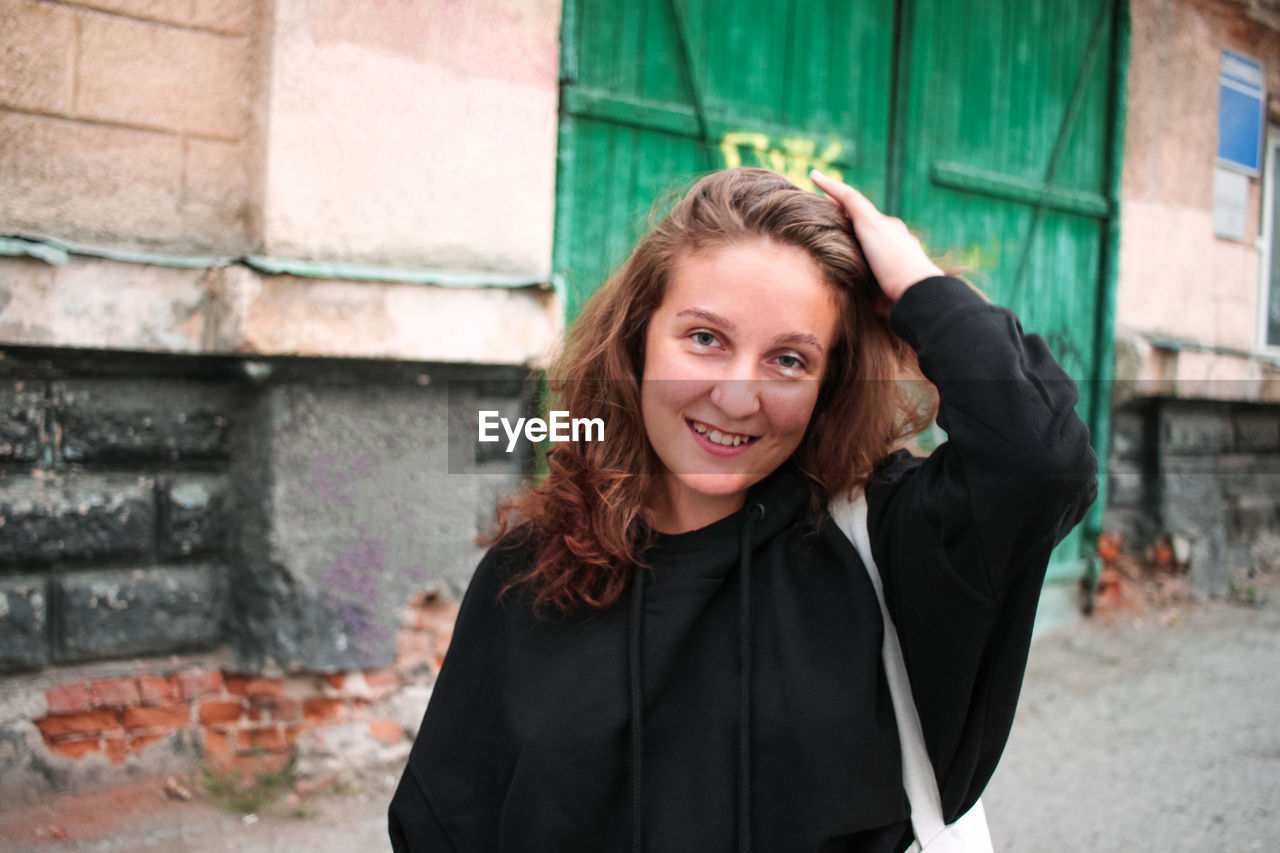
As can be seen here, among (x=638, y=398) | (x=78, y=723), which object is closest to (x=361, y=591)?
(x=78, y=723)

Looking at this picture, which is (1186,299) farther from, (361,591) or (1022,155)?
(361,591)

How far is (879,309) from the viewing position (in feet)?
4.49

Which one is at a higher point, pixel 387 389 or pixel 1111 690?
pixel 387 389

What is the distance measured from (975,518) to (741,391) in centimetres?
34

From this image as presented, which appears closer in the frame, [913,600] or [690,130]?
[913,600]

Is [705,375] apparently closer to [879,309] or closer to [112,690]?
[879,309]

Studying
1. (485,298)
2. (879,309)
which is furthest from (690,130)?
(879,309)

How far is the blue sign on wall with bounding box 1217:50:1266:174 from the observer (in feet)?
18.0

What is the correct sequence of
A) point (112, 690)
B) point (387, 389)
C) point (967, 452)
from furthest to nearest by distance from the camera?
1. point (387, 389)
2. point (112, 690)
3. point (967, 452)

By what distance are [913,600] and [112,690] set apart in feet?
7.96

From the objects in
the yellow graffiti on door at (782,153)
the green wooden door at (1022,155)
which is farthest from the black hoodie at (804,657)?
the green wooden door at (1022,155)

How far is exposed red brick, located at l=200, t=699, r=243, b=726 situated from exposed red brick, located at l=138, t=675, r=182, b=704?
8 cm

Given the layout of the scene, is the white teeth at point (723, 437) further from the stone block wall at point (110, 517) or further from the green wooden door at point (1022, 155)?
the green wooden door at point (1022, 155)

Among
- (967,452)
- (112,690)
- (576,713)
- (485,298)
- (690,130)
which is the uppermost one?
(690,130)
